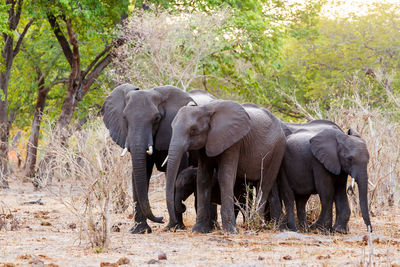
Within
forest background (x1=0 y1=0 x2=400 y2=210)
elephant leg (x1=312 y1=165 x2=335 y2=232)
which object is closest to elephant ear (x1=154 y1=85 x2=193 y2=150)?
elephant leg (x1=312 y1=165 x2=335 y2=232)

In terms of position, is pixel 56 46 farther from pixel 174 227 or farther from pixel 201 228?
pixel 201 228

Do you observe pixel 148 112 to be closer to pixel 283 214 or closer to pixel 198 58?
pixel 283 214

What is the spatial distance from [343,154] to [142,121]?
2.97 m

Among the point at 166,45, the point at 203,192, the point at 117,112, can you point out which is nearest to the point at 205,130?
the point at 203,192

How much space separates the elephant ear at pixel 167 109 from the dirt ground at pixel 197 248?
4.34ft

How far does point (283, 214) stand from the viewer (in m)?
10.7

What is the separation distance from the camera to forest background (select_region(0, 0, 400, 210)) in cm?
1817

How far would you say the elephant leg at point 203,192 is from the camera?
9539 mm

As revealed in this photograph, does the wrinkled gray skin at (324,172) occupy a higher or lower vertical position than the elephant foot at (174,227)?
higher

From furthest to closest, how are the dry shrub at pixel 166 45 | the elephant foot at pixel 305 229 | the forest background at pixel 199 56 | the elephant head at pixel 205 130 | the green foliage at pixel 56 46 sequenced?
the green foliage at pixel 56 46 < the dry shrub at pixel 166 45 < the forest background at pixel 199 56 < the elephant foot at pixel 305 229 < the elephant head at pixel 205 130

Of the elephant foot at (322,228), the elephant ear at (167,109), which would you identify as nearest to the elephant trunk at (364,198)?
the elephant foot at (322,228)

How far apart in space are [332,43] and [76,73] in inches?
524

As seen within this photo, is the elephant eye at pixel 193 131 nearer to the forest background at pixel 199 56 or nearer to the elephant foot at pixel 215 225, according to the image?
the elephant foot at pixel 215 225

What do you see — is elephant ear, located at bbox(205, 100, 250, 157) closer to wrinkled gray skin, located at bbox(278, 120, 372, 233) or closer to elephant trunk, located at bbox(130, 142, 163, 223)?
elephant trunk, located at bbox(130, 142, 163, 223)
